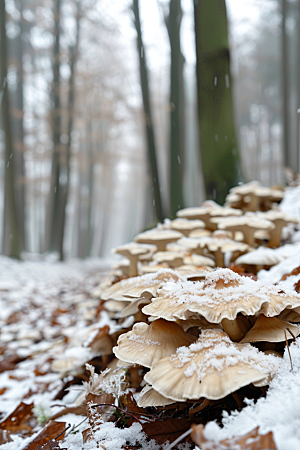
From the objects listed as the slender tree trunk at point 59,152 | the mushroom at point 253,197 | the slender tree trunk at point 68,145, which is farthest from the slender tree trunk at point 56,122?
the mushroom at point 253,197

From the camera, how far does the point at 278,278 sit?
2.02 m

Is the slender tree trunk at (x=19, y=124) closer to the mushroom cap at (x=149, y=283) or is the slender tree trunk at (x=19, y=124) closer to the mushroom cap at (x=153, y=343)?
the mushroom cap at (x=149, y=283)

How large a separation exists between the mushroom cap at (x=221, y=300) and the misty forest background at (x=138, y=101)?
355cm

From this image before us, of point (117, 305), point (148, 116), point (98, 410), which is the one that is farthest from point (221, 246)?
point (148, 116)

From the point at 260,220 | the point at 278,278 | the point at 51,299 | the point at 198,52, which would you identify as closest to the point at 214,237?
the point at 260,220

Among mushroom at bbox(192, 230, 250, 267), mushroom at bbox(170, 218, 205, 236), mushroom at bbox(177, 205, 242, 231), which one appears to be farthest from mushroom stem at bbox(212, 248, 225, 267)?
mushroom at bbox(177, 205, 242, 231)

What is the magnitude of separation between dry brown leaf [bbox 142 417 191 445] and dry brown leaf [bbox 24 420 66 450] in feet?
1.46

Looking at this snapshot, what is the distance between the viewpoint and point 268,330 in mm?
1148

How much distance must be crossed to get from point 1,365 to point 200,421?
268 cm

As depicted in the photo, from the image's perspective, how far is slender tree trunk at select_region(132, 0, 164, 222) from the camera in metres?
6.68

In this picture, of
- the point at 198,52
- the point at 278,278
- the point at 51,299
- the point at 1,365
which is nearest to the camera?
the point at 278,278

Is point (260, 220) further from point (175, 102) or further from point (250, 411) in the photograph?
point (175, 102)

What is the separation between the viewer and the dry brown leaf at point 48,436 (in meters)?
1.31

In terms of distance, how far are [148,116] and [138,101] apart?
8.43m
